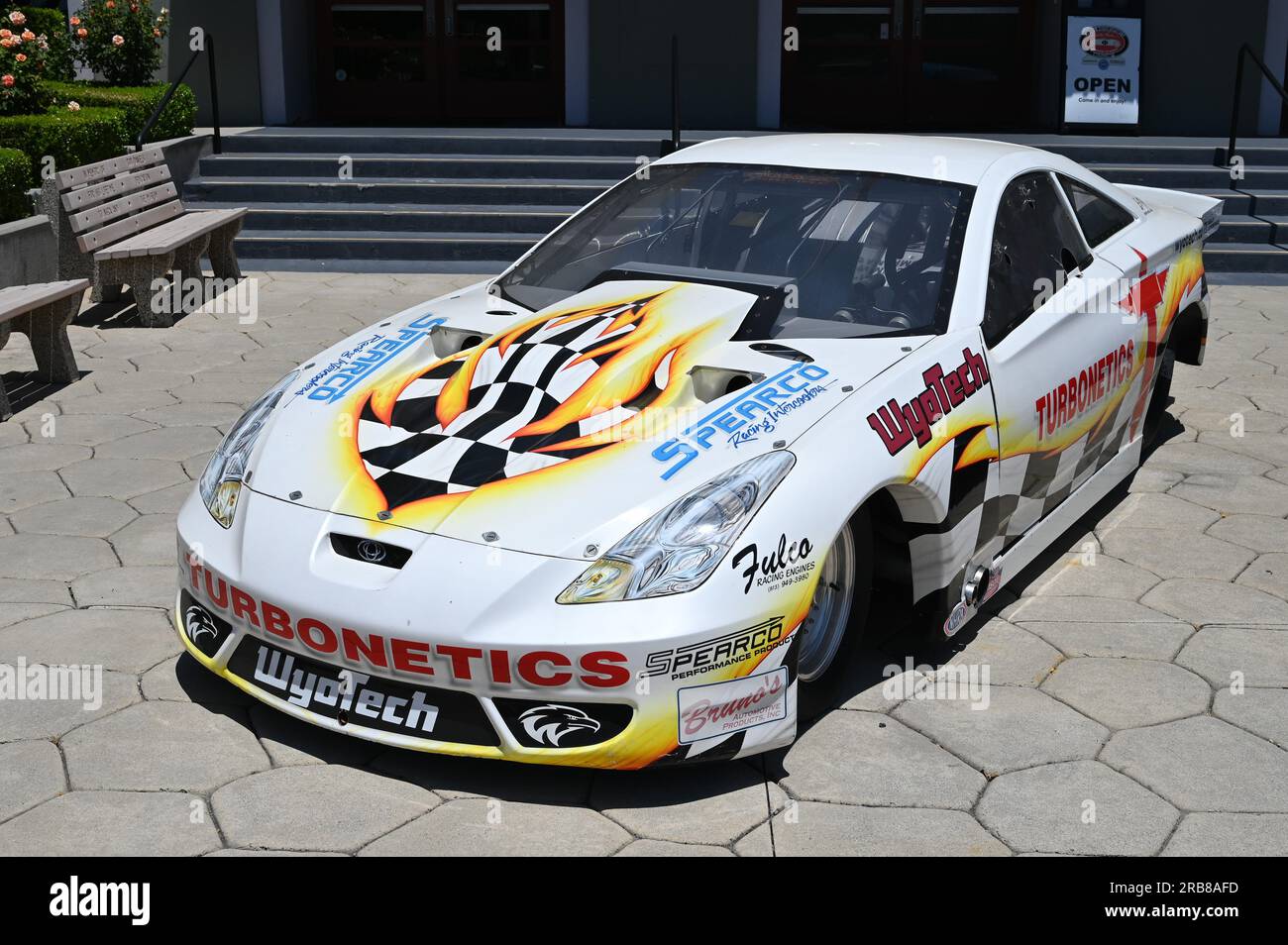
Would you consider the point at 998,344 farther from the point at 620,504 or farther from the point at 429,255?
the point at 429,255

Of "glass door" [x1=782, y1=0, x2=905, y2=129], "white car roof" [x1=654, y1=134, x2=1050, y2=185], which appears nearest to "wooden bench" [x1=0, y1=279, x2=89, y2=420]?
"white car roof" [x1=654, y1=134, x2=1050, y2=185]

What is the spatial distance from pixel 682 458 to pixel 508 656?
67 centimetres

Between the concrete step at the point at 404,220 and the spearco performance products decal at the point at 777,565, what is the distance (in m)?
7.53

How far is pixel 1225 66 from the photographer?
42.6 feet

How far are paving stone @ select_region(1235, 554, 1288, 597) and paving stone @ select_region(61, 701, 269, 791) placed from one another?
3.33m

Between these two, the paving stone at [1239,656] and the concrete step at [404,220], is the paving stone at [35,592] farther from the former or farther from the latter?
the concrete step at [404,220]

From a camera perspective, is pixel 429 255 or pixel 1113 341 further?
pixel 429 255

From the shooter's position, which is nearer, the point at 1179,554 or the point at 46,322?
the point at 1179,554

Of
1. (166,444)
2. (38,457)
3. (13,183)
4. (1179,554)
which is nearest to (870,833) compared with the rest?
(1179,554)

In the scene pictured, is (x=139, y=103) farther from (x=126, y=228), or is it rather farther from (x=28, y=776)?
(x=28, y=776)

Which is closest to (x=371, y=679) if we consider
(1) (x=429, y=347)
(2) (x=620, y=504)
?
(2) (x=620, y=504)

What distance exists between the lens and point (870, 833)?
3.34m

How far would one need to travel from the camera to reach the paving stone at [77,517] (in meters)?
5.18
